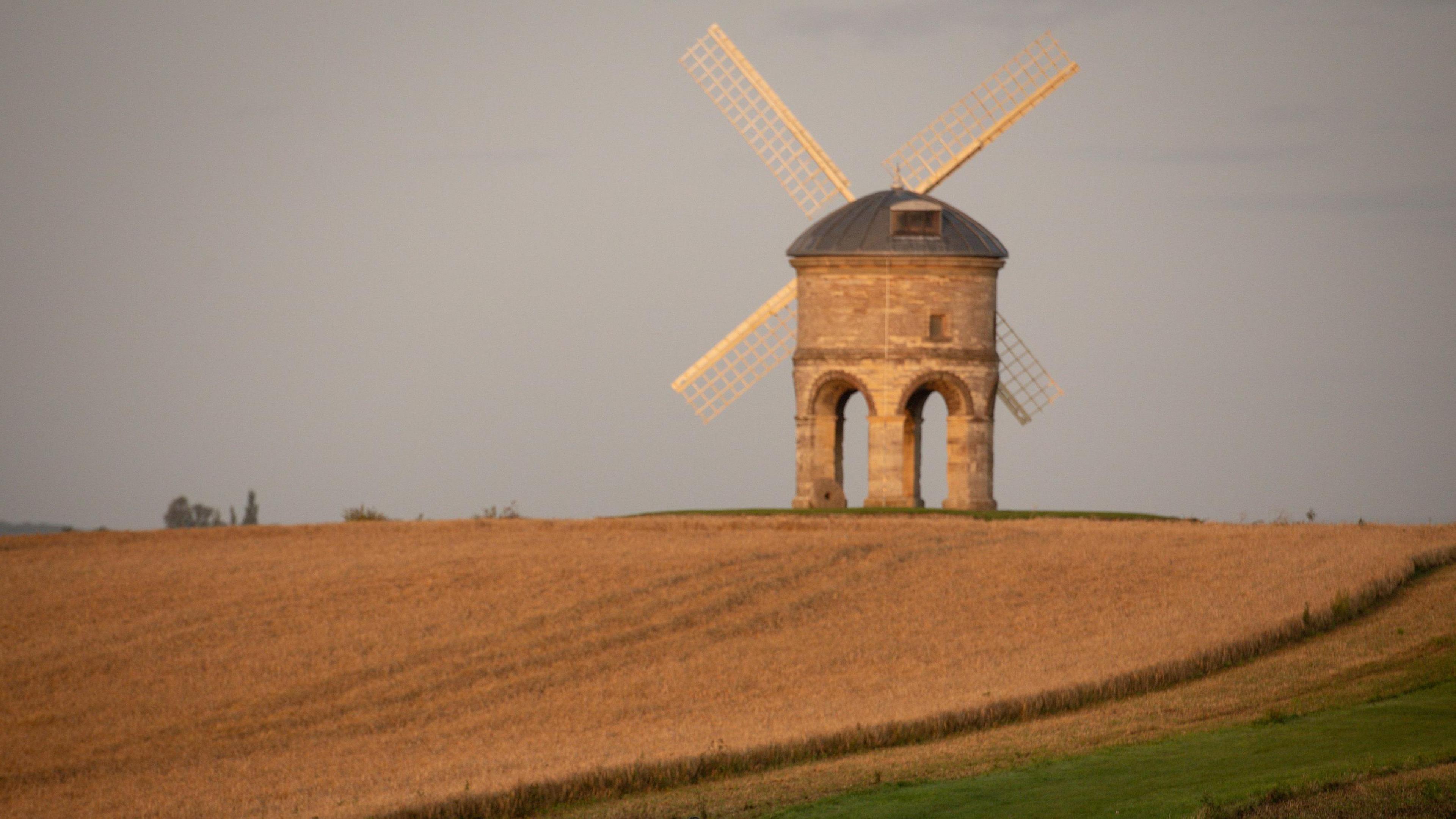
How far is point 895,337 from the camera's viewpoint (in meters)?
42.1

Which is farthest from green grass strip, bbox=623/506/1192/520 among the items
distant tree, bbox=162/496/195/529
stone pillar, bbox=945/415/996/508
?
distant tree, bbox=162/496/195/529

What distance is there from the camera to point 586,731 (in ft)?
76.1

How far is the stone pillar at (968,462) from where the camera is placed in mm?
42625

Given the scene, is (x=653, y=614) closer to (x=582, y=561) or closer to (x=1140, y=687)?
(x=582, y=561)

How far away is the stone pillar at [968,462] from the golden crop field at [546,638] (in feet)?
12.5

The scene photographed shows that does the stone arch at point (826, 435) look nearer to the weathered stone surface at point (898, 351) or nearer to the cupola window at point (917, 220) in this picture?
the weathered stone surface at point (898, 351)

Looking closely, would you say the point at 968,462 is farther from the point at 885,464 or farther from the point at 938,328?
the point at 938,328

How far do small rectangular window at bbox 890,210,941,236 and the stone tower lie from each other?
3cm

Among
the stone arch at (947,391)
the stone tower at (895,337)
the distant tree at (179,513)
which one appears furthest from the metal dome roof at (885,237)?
the distant tree at (179,513)

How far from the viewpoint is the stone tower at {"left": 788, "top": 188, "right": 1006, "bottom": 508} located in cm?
4212

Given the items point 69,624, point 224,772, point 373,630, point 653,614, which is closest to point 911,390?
point 653,614

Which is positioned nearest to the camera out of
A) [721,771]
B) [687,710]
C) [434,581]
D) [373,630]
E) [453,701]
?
[721,771]

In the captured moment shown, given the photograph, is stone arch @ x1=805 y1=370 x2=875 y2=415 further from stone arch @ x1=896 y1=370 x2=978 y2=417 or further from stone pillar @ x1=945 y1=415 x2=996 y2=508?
stone pillar @ x1=945 y1=415 x2=996 y2=508

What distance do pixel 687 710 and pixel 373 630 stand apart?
25.2 ft
